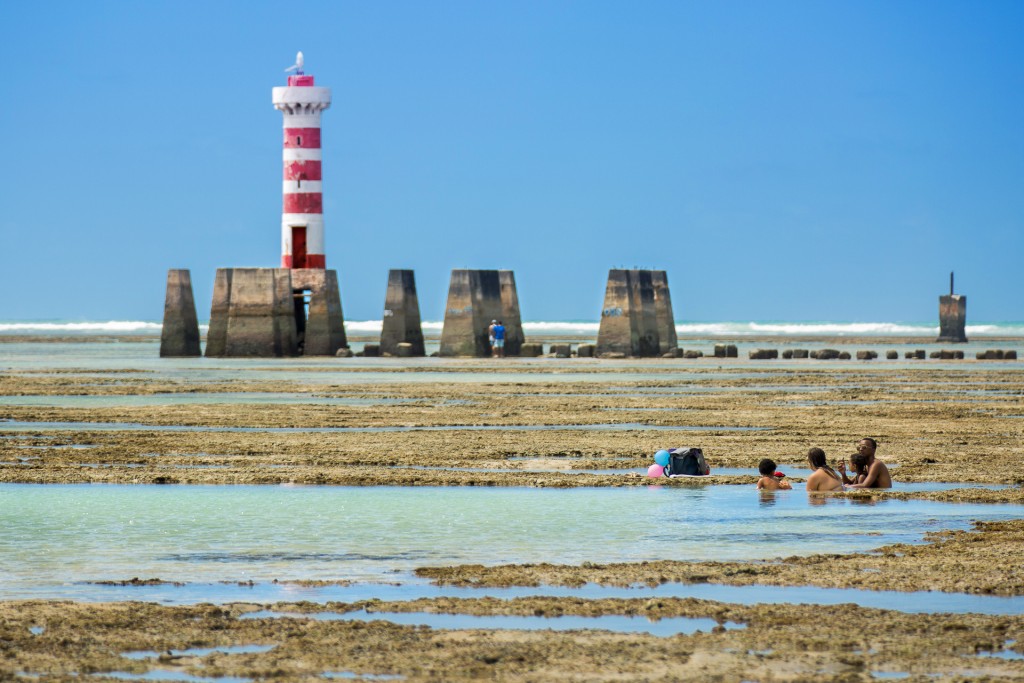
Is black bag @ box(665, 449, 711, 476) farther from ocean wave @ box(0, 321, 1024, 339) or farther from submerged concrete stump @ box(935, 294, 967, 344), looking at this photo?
ocean wave @ box(0, 321, 1024, 339)

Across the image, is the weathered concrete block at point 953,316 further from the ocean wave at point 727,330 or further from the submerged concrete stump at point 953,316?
the ocean wave at point 727,330

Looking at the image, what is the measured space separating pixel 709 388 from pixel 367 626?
871 inches

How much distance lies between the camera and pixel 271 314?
149 feet

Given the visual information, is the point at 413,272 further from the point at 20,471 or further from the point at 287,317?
the point at 20,471

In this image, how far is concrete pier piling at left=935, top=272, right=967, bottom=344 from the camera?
220 ft

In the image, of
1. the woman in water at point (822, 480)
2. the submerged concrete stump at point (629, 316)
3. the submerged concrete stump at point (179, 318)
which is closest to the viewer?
the woman in water at point (822, 480)

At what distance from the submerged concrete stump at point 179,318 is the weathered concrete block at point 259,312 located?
2.82 meters

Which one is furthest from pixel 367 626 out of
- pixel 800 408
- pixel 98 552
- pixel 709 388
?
pixel 709 388

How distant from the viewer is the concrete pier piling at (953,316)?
67.0 meters

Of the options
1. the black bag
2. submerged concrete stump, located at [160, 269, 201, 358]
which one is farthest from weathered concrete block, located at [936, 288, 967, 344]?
the black bag

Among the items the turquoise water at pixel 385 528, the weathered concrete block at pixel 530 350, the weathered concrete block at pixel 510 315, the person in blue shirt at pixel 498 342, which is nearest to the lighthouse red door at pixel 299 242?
the weathered concrete block at pixel 510 315

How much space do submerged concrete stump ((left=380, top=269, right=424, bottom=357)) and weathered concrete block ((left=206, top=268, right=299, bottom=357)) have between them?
3.05 meters

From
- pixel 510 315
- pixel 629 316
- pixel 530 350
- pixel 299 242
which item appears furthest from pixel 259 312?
pixel 629 316

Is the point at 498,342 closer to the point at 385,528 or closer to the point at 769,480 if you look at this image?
the point at 769,480
